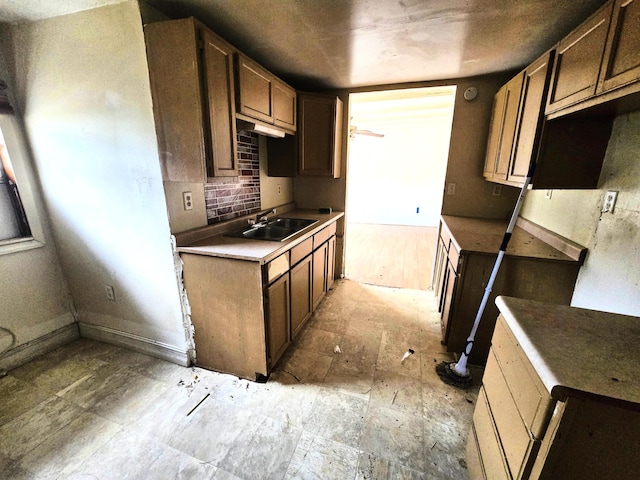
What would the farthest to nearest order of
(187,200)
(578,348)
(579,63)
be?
(187,200) → (579,63) → (578,348)

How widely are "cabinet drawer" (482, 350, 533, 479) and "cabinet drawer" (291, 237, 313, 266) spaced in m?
1.29

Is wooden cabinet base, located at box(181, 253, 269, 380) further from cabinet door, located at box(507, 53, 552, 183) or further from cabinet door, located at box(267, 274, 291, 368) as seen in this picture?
cabinet door, located at box(507, 53, 552, 183)

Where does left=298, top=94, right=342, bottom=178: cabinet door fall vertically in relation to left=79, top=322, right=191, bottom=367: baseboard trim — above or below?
above

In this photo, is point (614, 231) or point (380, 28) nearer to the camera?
point (614, 231)

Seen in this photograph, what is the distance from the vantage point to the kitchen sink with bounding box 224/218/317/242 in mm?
2203

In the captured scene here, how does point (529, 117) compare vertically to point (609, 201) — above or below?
above

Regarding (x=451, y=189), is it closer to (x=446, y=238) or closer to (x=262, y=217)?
(x=446, y=238)

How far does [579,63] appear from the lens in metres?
1.35

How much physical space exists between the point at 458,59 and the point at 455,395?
2506 millimetres

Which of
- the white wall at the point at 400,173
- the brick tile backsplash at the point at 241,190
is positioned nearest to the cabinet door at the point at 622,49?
the brick tile backsplash at the point at 241,190

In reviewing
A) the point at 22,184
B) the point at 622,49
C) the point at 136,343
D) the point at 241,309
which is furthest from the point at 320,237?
the point at 22,184

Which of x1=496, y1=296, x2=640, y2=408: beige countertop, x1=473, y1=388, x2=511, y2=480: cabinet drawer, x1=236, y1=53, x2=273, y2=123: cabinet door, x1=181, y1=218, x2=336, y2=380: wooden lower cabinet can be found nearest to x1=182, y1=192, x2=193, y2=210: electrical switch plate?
x1=181, y1=218, x2=336, y2=380: wooden lower cabinet

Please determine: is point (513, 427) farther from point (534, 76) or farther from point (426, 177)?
point (426, 177)

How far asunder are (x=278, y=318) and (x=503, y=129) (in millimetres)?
2410
